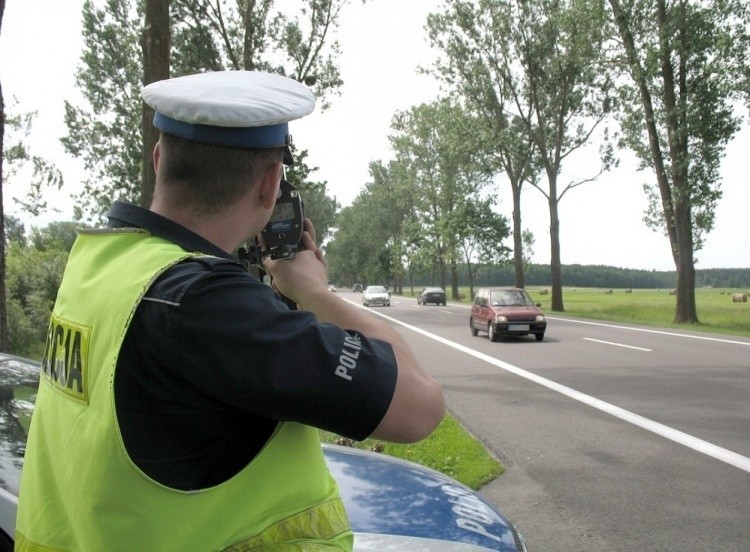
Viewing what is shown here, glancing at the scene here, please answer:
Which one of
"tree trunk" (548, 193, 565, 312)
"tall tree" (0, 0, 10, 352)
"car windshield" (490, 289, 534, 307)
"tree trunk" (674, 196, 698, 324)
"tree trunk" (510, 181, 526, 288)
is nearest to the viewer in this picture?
"tall tree" (0, 0, 10, 352)

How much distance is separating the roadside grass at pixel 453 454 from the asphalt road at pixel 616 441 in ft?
0.54

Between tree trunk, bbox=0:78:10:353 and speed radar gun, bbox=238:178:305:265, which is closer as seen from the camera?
speed radar gun, bbox=238:178:305:265

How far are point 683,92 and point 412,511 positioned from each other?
26.6 m

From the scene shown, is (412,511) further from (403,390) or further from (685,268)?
(685,268)

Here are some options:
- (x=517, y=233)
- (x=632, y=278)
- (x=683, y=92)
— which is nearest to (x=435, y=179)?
(x=517, y=233)

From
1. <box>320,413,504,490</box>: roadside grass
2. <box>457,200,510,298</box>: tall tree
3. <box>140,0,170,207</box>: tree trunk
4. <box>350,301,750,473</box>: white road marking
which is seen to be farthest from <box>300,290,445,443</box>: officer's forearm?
<box>457,200,510,298</box>: tall tree

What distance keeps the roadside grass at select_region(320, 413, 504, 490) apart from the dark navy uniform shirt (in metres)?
4.70

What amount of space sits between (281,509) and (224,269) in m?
0.45

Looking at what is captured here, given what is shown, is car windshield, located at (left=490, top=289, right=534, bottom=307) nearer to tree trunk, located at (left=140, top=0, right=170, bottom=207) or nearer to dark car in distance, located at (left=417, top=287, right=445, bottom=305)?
tree trunk, located at (left=140, top=0, right=170, bottom=207)

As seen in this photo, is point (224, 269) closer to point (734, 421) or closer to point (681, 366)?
point (734, 421)

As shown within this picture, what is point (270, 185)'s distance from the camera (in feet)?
4.41

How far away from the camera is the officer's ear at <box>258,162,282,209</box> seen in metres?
1.32

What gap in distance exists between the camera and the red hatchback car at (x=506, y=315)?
18734 mm

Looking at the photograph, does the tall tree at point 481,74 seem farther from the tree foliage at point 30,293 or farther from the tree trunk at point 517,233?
the tree foliage at point 30,293
